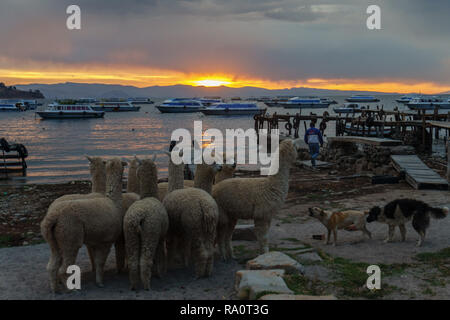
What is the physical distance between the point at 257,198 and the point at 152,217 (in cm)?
199

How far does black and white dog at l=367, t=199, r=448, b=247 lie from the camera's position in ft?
27.1

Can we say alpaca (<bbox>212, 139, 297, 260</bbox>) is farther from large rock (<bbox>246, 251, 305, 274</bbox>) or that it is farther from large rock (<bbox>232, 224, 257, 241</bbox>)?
large rock (<bbox>232, 224, 257, 241</bbox>)

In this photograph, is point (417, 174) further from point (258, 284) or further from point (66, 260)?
point (66, 260)

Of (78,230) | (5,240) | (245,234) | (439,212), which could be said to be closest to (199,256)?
(78,230)

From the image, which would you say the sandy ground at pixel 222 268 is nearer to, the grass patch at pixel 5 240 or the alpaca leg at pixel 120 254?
the alpaca leg at pixel 120 254

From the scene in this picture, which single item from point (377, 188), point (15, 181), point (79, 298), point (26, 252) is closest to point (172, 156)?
point (79, 298)

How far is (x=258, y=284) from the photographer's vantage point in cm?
562

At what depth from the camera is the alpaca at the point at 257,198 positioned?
763cm

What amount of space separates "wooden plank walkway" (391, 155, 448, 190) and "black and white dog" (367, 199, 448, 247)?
5935mm

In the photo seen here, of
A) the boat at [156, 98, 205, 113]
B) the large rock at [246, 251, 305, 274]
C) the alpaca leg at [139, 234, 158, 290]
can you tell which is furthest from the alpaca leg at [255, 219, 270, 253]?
the boat at [156, 98, 205, 113]

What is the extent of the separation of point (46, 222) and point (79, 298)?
1187mm

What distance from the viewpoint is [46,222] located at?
20.5ft
